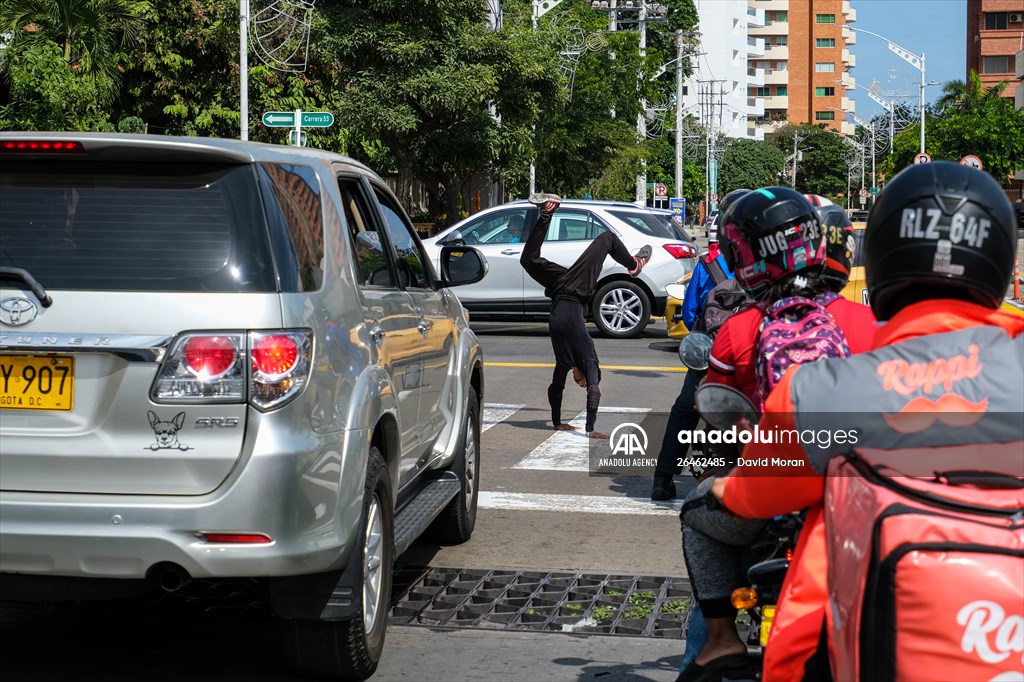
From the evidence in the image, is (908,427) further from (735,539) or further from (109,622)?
Result: (109,622)

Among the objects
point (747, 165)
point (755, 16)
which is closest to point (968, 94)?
point (747, 165)

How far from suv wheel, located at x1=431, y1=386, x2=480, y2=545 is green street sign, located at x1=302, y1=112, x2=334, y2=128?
1230 centimetres

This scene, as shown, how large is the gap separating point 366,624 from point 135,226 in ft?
5.26

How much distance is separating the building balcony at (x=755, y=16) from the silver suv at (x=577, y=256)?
5133 inches

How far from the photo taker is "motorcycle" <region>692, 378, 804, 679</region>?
309cm

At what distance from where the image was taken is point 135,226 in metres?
4.33

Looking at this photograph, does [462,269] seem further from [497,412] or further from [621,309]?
[621,309]

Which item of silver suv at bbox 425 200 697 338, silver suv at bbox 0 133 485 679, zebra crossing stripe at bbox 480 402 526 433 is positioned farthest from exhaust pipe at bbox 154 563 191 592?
silver suv at bbox 425 200 697 338

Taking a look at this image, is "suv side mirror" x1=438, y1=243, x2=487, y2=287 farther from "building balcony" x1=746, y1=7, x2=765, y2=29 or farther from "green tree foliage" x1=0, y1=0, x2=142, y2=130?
"building balcony" x1=746, y1=7, x2=765, y2=29

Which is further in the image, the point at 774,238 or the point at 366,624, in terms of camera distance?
the point at 366,624

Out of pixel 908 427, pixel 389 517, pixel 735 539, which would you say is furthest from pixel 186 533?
pixel 908 427

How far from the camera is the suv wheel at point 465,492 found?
269 inches

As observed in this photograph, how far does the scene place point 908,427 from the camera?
240 cm

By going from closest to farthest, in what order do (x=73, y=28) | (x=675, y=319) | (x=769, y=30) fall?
1. (x=675, y=319)
2. (x=73, y=28)
3. (x=769, y=30)
